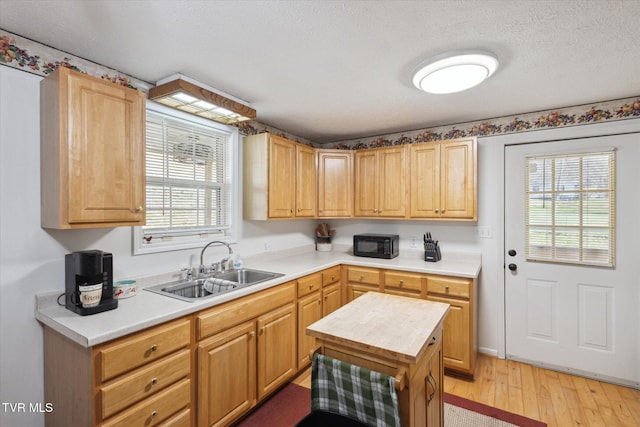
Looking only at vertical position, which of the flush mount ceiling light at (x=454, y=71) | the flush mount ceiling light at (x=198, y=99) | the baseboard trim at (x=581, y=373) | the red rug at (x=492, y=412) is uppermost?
the flush mount ceiling light at (x=454, y=71)

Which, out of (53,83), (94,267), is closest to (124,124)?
(53,83)

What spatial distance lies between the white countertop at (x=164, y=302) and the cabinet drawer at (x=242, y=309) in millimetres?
50

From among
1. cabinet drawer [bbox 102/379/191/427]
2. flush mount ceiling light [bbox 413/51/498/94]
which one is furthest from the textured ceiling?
cabinet drawer [bbox 102/379/191/427]

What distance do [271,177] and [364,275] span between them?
4.32ft

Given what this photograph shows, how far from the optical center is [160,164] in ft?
7.65

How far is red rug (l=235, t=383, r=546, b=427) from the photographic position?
7.02ft

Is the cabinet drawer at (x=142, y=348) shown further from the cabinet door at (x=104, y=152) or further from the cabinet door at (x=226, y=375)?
the cabinet door at (x=104, y=152)

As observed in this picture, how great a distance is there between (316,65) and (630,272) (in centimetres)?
295

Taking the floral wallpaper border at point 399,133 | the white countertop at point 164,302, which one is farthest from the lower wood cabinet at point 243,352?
the floral wallpaper border at point 399,133

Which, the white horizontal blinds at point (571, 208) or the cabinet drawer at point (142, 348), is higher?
the white horizontal blinds at point (571, 208)

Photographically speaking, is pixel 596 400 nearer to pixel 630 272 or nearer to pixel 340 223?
pixel 630 272

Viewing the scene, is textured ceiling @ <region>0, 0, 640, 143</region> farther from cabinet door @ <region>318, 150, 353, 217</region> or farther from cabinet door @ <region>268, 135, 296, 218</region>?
cabinet door @ <region>318, 150, 353, 217</region>

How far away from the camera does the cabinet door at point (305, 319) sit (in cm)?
266

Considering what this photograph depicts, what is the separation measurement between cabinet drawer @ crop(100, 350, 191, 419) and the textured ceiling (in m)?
1.68
